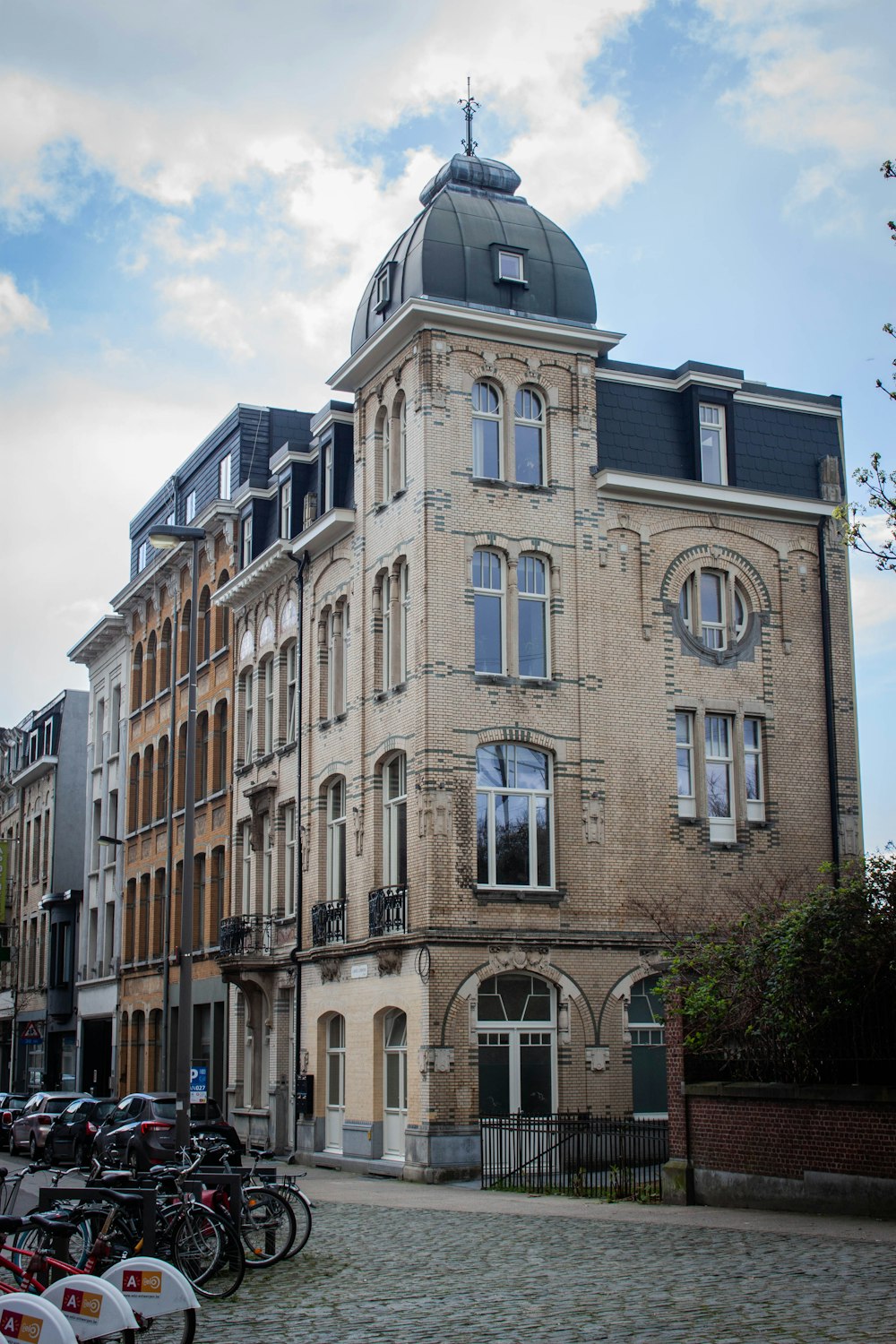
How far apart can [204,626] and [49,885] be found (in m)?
21.9

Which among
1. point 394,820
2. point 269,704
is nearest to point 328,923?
point 394,820

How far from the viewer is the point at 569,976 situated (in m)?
28.9

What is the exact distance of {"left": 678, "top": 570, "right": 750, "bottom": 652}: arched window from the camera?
32469mm

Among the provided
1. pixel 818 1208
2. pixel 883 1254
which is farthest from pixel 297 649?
pixel 883 1254

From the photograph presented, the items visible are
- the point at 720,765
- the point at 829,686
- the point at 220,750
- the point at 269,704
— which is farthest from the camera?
the point at 220,750

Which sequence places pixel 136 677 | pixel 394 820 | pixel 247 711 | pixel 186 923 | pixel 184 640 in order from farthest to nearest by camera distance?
pixel 136 677 → pixel 184 640 → pixel 247 711 → pixel 394 820 → pixel 186 923

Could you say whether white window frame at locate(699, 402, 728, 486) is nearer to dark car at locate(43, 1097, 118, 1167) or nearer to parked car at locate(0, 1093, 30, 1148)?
dark car at locate(43, 1097, 118, 1167)

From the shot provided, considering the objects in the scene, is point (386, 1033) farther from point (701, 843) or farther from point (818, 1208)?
point (818, 1208)

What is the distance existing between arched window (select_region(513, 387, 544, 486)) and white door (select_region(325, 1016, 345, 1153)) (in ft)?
37.6

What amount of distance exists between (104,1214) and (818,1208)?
354 inches

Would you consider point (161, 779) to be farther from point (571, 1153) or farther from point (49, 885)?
point (571, 1153)

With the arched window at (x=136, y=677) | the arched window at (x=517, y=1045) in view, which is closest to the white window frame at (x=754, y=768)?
the arched window at (x=517, y=1045)

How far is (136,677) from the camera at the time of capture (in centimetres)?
5234

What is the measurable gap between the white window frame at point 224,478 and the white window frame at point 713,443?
51.8 feet
